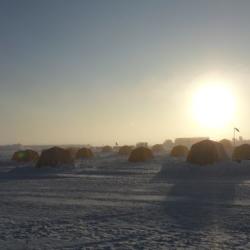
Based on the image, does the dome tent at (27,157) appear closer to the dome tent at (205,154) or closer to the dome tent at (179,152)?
the dome tent at (179,152)

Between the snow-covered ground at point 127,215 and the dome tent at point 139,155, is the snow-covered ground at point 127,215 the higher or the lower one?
the lower one

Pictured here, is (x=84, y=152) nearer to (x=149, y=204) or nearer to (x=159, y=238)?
(x=149, y=204)

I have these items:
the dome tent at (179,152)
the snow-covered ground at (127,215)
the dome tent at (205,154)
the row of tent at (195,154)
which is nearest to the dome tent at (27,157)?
the row of tent at (195,154)

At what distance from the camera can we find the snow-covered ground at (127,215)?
562 inches

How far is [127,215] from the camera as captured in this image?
18.9m

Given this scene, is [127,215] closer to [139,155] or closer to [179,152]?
[139,155]

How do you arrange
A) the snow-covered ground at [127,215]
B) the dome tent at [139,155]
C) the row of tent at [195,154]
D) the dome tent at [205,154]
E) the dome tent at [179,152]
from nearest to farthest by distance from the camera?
the snow-covered ground at [127,215], the dome tent at [205,154], the row of tent at [195,154], the dome tent at [139,155], the dome tent at [179,152]

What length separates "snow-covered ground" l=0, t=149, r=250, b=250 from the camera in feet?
46.8

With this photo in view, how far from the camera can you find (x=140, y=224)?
1695 centimetres

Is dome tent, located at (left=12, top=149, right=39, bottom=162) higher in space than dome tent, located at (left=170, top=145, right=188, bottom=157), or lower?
lower

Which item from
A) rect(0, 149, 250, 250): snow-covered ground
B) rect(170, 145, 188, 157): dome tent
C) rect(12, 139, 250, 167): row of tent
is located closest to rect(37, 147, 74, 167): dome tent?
rect(12, 139, 250, 167): row of tent

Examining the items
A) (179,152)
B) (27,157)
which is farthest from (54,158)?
(179,152)

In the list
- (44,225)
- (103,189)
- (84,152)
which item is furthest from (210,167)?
(84,152)

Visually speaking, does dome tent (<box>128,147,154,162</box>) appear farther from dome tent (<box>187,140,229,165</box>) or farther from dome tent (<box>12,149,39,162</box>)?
dome tent (<box>12,149,39,162</box>)
